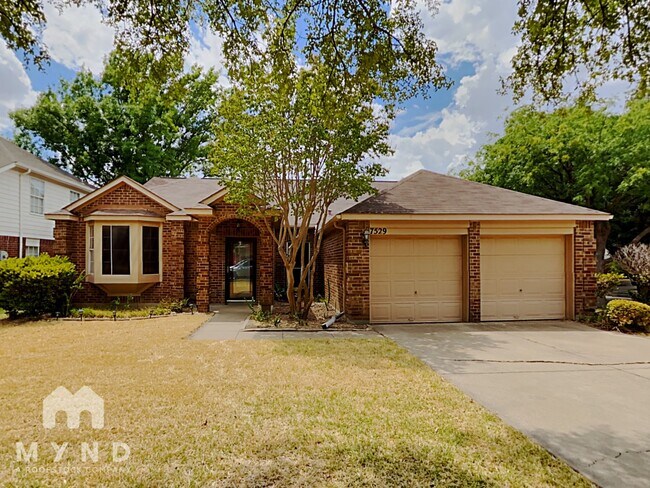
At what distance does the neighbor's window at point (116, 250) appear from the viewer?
1157 centimetres

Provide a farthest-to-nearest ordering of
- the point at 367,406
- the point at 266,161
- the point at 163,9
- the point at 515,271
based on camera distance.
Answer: the point at 515,271 → the point at 266,161 → the point at 163,9 → the point at 367,406

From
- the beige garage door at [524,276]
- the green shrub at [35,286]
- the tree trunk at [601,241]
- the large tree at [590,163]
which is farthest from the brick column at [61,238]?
the tree trunk at [601,241]

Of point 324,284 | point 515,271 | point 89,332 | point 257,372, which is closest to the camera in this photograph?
point 257,372

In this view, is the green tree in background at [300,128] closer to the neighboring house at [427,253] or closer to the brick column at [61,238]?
the neighboring house at [427,253]

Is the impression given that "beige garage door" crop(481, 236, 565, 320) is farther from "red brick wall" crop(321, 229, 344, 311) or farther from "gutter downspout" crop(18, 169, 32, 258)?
"gutter downspout" crop(18, 169, 32, 258)

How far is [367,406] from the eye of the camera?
14.4ft

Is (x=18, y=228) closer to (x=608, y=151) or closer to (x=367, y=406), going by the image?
(x=367, y=406)

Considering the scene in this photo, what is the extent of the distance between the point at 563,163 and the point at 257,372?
718 inches

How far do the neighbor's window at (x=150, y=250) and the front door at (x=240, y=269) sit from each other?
2.64 m

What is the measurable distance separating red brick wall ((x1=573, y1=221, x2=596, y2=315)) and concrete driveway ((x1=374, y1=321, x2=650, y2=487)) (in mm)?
1268

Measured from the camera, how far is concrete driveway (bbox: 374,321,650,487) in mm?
3436

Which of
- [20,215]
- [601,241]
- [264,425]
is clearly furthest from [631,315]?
[20,215]

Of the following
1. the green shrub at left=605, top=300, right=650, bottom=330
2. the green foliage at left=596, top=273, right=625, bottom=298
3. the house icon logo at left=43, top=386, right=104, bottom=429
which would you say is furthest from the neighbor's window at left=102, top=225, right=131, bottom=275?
the green foliage at left=596, top=273, right=625, bottom=298

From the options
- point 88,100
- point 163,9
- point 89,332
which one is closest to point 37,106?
point 88,100
